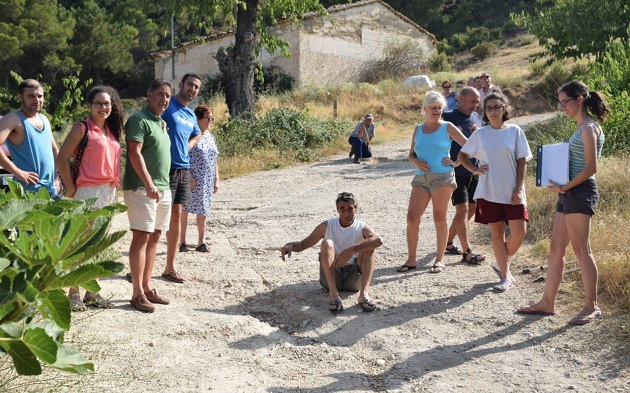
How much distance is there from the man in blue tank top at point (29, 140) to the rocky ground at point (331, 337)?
1132 millimetres

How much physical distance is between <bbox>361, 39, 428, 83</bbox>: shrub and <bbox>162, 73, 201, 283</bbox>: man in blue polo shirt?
23.4 metres

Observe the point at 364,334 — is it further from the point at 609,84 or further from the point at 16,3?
the point at 16,3

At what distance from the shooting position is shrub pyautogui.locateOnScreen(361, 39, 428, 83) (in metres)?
30.1

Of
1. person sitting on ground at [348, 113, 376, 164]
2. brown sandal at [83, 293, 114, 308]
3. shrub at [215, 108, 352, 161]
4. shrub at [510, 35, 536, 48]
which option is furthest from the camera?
shrub at [510, 35, 536, 48]

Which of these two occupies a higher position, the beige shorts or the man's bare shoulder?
the man's bare shoulder

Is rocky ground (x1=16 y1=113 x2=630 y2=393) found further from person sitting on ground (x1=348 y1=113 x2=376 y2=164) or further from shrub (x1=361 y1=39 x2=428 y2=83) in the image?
shrub (x1=361 y1=39 x2=428 y2=83)

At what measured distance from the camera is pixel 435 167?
702 centimetres

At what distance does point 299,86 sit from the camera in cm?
2767

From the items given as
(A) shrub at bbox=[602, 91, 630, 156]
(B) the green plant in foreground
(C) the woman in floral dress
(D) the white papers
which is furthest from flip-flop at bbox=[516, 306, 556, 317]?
(A) shrub at bbox=[602, 91, 630, 156]

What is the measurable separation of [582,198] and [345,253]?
1.97 meters

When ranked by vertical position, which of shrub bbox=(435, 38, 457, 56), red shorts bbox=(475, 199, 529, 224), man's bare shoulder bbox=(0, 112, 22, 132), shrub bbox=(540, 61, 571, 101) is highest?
shrub bbox=(435, 38, 457, 56)

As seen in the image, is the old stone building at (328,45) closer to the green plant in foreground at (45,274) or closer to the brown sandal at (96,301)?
the brown sandal at (96,301)

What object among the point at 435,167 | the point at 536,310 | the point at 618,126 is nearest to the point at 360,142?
the point at 618,126

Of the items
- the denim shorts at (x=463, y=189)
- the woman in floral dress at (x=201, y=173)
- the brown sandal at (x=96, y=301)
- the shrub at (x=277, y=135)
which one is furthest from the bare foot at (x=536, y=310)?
the shrub at (x=277, y=135)
